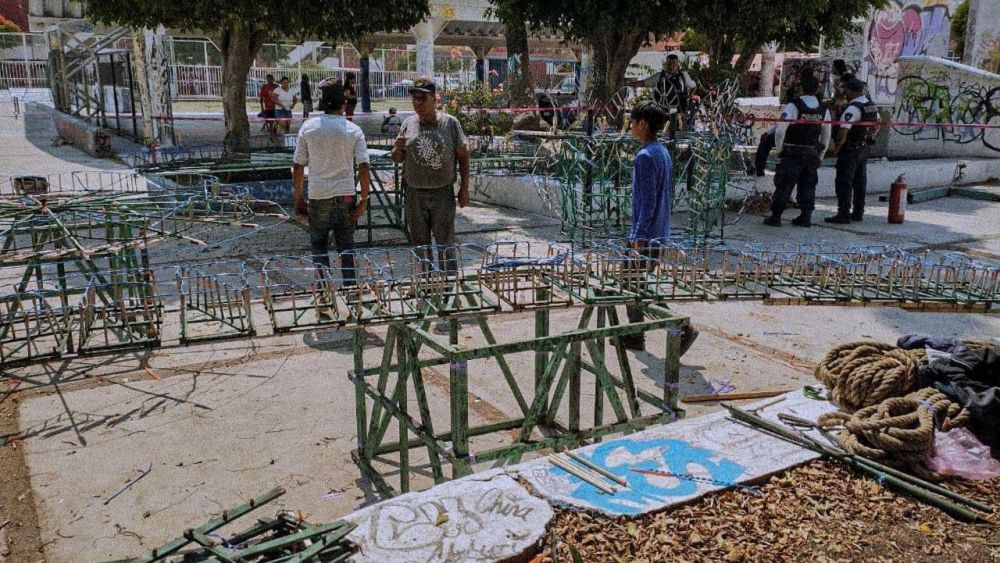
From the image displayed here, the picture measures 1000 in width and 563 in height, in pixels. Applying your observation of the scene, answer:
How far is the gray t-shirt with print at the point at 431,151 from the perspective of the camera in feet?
19.7

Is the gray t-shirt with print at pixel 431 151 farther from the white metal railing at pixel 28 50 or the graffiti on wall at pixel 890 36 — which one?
the white metal railing at pixel 28 50

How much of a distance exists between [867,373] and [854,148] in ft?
24.0

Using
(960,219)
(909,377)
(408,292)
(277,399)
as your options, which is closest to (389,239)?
(277,399)

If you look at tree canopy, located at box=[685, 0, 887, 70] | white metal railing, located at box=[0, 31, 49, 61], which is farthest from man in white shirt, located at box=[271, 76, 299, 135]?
white metal railing, located at box=[0, 31, 49, 61]

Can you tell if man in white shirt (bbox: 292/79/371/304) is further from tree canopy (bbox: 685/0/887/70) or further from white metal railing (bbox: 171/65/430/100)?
white metal railing (bbox: 171/65/430/100)

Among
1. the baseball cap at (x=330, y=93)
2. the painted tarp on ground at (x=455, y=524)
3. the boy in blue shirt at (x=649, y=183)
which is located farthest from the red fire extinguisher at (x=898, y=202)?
the painted tarp on ground at (x=455, y=524)

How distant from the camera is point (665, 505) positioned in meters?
3.35

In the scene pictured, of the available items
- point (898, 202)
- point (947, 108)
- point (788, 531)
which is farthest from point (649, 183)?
point (947, 108)

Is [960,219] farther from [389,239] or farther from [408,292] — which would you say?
[408,292]

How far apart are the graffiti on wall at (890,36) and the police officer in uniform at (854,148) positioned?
6.06 meters

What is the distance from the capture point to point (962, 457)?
12.5 ft

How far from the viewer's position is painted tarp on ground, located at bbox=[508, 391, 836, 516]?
3387mm

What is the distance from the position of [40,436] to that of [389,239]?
5163mm

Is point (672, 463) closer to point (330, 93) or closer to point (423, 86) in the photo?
point (423, 86)
